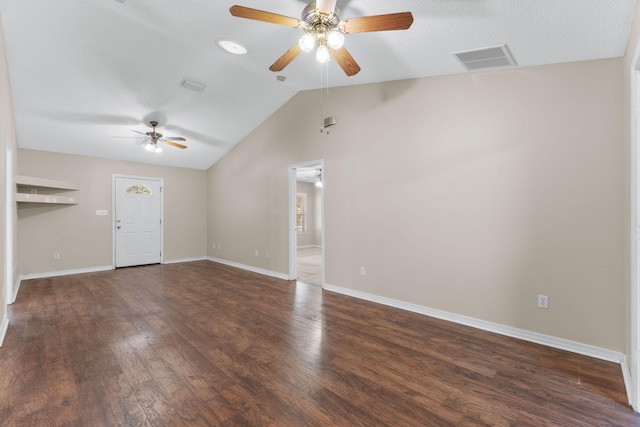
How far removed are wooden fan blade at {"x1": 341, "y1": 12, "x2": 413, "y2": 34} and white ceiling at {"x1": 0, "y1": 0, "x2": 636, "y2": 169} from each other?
A: 16.6 inches

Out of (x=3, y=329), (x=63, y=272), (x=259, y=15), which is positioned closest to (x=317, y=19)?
(x=259, y=15)

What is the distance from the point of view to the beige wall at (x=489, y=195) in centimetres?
254

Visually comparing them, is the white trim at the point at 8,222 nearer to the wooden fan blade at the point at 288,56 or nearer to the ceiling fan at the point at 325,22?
the wooden fan blade at the point at 288,56

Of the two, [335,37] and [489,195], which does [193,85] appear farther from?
[489,195]

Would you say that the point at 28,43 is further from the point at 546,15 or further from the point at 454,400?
the point at 454,400

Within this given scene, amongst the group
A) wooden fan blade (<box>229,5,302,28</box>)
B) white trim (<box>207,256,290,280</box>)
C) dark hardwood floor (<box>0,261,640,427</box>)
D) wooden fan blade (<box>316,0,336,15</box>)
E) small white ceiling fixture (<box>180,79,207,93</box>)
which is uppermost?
small white ceiling fixture (<box>180,79,207,93</box>)

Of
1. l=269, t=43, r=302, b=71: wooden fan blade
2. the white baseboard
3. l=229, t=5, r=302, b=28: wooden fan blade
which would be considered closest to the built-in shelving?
the white baseboard

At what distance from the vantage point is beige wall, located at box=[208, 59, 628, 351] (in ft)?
8.32

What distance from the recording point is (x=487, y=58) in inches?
109

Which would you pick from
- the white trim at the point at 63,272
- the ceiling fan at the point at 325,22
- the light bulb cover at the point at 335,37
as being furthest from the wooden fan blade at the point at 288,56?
the white trim at the point at 63,272

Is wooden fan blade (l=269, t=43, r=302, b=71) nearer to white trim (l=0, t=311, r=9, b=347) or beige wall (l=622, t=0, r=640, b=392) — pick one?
beige wall (l=622, t=0, r=640, b=392)

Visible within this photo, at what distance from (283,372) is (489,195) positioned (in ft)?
8.79

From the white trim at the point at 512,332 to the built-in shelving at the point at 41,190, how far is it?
5561 mm

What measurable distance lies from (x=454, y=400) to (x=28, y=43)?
5303 millimetres
